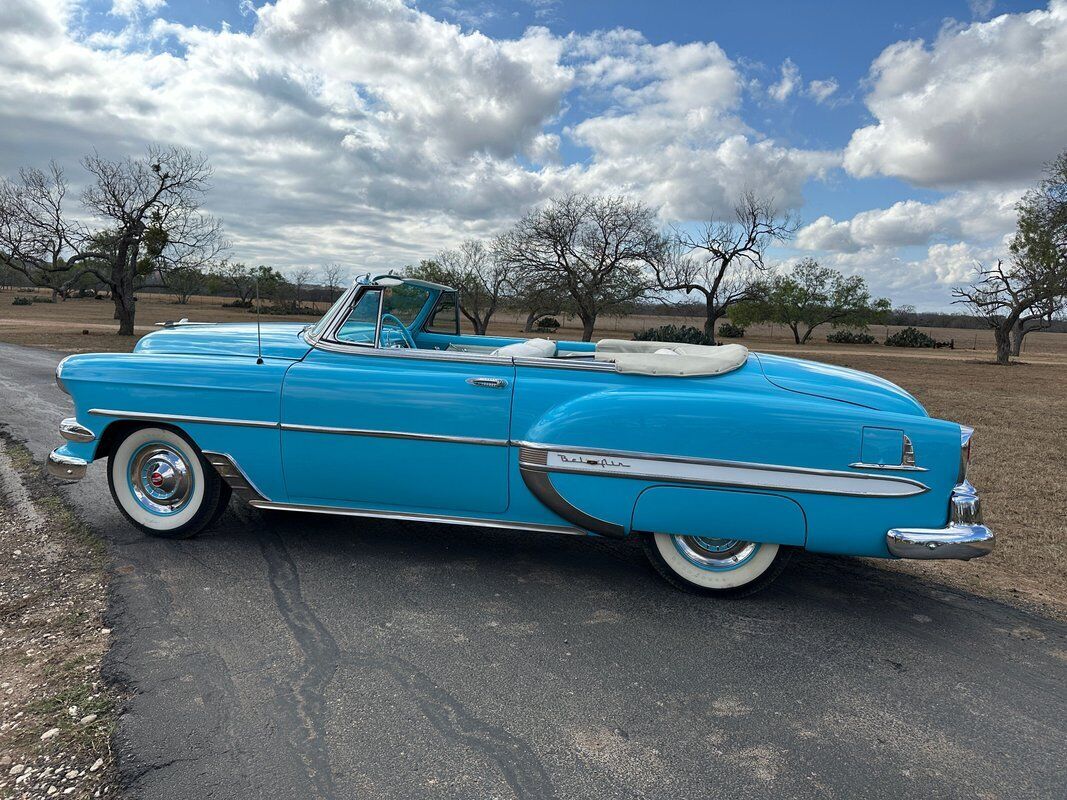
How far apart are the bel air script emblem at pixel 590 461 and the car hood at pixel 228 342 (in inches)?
70.7

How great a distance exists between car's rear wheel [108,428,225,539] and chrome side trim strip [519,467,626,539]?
6.77ft

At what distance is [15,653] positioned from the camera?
2.94m

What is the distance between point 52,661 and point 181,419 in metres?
1.55

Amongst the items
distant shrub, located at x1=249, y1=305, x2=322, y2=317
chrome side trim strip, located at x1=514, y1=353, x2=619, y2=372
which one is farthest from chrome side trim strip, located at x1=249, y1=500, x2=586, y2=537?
distant shrub, located at x1=249, y1=305, x2=322, y2=317

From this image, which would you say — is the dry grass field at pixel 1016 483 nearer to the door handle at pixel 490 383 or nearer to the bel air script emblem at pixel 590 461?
the bel air script emblem at pixel 590 461

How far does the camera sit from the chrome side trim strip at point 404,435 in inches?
145

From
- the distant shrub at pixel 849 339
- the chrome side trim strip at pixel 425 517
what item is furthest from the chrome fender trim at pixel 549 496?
the distant shrub at pixel 849 339

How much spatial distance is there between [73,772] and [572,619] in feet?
7.00

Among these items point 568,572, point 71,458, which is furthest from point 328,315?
point 568,572

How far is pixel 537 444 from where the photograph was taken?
3609mm

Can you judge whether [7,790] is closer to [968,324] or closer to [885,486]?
[885,486]

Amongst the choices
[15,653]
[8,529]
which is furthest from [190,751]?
[8,529]

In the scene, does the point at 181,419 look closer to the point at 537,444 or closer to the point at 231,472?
the point at 231,472

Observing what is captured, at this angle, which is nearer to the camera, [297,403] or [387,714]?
[387,714]
